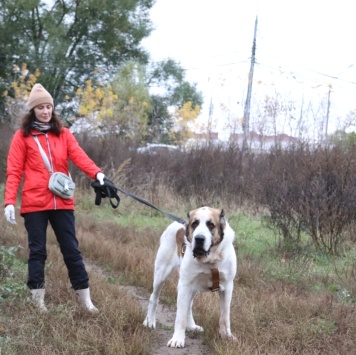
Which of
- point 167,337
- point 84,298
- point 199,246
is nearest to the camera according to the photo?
point 199,246

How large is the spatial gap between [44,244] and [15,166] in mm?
697

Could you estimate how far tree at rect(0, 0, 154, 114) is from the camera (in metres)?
27.4

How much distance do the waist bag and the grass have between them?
89 cm

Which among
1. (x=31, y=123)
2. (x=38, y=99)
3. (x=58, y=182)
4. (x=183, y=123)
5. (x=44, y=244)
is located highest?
(x=183, y=123)

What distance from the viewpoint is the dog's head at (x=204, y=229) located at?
12.6 ft

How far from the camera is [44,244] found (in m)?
4.59

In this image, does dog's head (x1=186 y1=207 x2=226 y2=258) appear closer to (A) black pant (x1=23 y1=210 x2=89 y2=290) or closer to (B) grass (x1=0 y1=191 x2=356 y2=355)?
(B) grass (x1=0 y1=191 x2=356 y2=355)

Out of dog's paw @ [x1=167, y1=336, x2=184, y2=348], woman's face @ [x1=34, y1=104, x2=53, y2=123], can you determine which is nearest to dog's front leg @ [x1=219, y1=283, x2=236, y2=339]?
dog's paw @ [x1=167, y1=336, x2=184, y2=348]

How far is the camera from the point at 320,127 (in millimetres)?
14133

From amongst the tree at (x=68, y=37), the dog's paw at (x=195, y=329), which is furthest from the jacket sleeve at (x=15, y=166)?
the tree at (x=68, y=37)

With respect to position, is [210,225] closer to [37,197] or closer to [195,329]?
[195,329]

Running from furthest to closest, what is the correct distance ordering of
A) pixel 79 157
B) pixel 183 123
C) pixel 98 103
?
pixel 183 123
pixel 98 103
pixel 79 157

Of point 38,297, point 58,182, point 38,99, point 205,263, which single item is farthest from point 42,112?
point 205,263

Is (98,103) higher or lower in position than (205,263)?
higher
